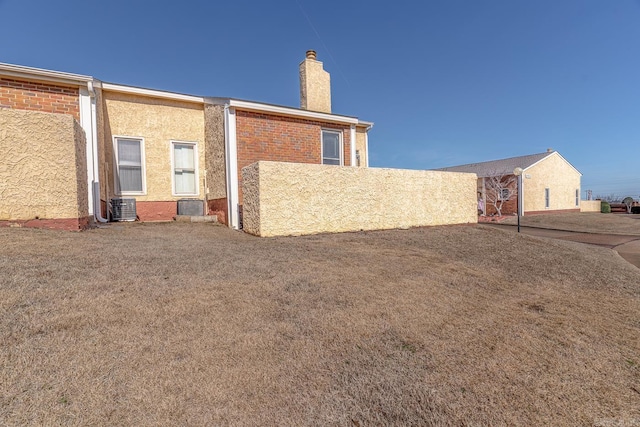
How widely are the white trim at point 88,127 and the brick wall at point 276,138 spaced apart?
3.76 metres

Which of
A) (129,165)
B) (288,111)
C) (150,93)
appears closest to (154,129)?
(150,93)

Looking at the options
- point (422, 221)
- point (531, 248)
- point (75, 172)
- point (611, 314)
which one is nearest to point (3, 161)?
point (75, 172)

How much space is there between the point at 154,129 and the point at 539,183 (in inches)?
1157

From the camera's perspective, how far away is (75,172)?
19.2 feet

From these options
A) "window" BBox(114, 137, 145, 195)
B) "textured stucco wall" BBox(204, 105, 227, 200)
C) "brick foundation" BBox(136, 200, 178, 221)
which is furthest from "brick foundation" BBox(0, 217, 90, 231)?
"textured stucco wall" BBox(204, 105, 227, 200)

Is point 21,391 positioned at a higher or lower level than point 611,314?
higher

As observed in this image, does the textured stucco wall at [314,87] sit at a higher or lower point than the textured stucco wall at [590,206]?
higher

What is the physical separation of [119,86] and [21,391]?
981 centimetres

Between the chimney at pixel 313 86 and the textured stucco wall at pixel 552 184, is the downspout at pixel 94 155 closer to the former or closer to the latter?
the chimney at pixel 313 86

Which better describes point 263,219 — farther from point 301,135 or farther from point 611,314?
point 611,314

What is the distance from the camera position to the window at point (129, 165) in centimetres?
972

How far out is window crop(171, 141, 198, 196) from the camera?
10578 mm

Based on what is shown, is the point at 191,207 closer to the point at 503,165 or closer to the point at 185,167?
the point at 185,167

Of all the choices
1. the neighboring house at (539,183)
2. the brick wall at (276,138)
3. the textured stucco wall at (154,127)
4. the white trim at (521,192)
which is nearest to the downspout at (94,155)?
the textured stucco wall at (154,127)
